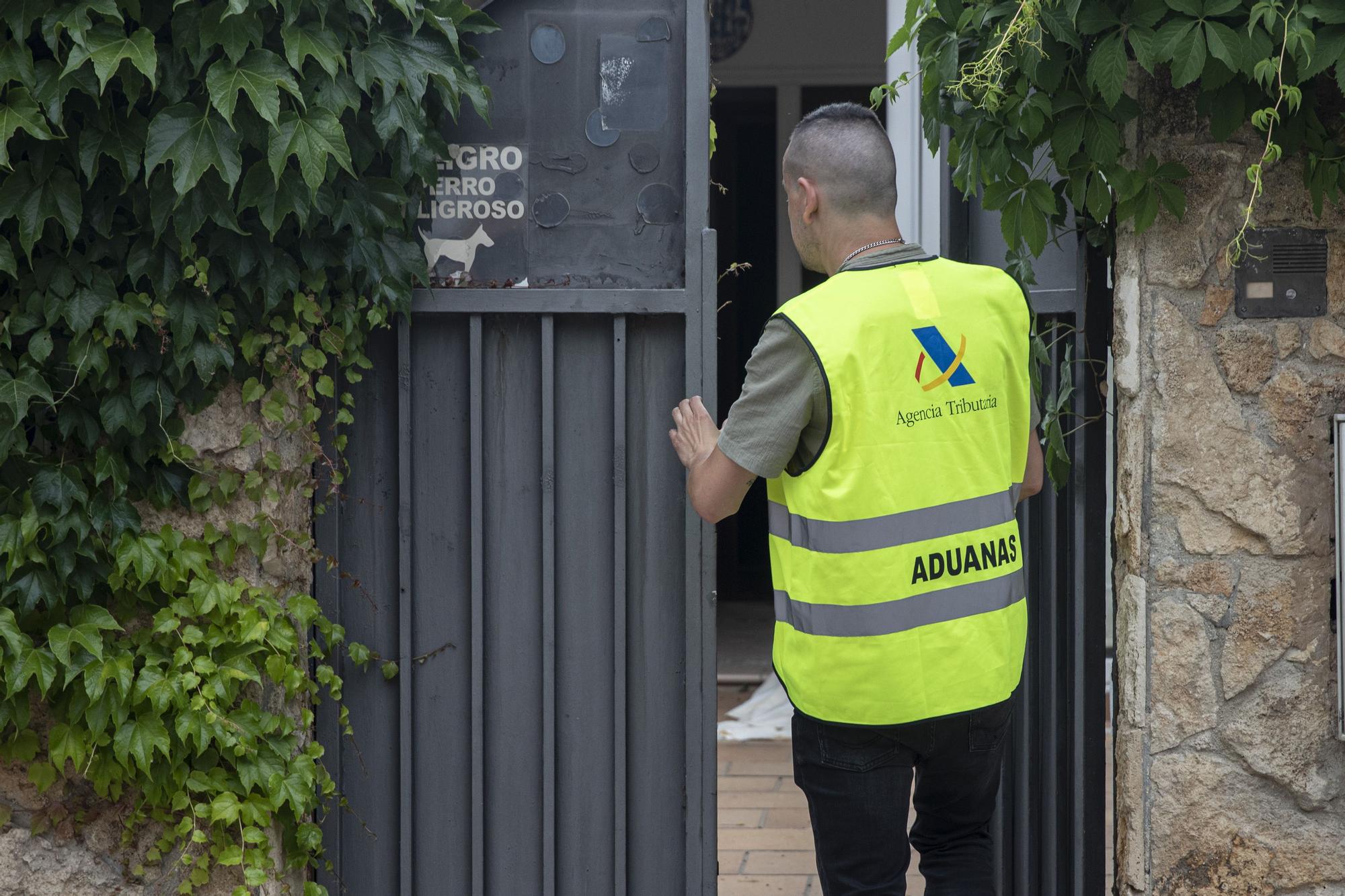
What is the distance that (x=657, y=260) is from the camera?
2740 millimetres

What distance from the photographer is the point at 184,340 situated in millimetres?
2395

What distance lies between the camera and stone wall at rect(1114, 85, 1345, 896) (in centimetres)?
236

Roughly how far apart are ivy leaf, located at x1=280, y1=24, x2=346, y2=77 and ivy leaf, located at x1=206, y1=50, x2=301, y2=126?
0.03m

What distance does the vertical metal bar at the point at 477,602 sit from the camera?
2.73 metres

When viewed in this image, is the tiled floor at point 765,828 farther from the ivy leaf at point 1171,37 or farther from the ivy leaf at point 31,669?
the ivy leaf at point 1171,37

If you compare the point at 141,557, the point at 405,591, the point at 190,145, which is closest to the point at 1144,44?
the point at 190,145

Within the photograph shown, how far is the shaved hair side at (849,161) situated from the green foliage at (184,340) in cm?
71

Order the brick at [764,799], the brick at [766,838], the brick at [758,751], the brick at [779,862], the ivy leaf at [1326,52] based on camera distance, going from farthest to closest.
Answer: the brick at [758,751] → the brick at [764,799] → the brick at [766,838] → the brick at [779,862] → the ivy leaf at [1326,52]

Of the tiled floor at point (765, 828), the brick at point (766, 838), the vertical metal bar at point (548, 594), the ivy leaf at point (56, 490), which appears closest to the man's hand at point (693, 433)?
the vertical metal bar at point (548, 594)

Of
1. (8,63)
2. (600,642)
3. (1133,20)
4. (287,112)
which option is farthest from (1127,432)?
(8,63)

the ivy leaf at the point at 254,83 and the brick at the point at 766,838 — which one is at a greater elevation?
the ivy leaf at the point at 254,83

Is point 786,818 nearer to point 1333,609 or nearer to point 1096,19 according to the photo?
point 1333,609

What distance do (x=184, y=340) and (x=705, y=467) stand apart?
3.26 ft

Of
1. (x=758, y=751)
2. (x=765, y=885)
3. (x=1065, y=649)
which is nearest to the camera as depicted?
(x=1065, y=649)
